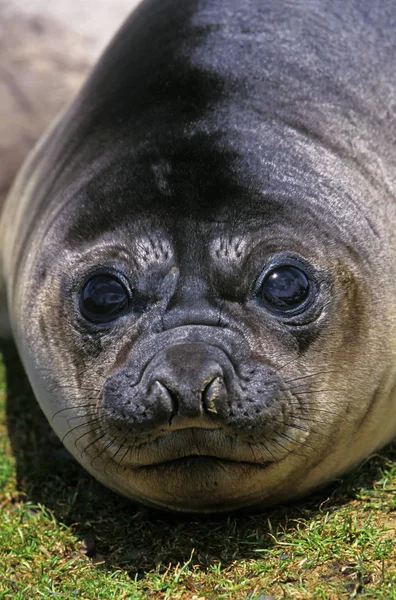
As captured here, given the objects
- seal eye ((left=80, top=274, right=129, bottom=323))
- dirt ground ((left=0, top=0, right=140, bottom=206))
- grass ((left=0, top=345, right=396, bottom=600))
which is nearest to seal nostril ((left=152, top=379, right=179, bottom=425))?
seal eye ((left=80, top=274, right=129, bottom=323))

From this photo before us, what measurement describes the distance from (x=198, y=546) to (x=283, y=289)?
1112mm

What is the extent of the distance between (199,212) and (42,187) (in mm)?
1792

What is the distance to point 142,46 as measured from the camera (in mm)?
4902

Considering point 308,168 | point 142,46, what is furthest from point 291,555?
point 142,46

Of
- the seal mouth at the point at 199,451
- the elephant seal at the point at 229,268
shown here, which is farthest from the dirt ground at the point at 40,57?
the seal mouth at the point at 199,451

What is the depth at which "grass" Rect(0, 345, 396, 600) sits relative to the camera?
3.63 m

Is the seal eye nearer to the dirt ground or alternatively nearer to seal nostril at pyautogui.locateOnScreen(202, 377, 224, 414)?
seal nostril at pyautogui.locateOnScreen(202, 377, 224, 414)

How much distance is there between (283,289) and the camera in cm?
379

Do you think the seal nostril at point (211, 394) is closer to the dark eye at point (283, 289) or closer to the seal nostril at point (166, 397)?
the seal nostril at point (166, 397)

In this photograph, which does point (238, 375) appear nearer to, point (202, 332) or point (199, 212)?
point (202, 332)

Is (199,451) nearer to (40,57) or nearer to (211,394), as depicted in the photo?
(211,394)

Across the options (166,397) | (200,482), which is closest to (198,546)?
(200,482)

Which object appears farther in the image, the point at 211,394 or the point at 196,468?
the point at 196,468

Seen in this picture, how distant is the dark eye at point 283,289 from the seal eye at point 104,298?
1.85ft
